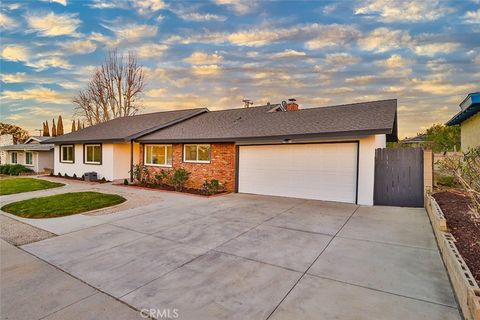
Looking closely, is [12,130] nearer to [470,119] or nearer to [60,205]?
[60,205]

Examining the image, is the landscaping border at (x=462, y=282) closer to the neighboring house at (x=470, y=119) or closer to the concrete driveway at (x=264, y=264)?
the concrete driveway at (x=264, y=264)

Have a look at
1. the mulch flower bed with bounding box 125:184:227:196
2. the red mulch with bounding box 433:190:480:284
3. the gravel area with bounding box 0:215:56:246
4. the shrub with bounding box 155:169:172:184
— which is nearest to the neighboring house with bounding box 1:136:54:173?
the mulch flower bed with bounding box 125:184:227:196

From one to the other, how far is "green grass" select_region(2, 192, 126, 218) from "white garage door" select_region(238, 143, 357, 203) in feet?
17.9

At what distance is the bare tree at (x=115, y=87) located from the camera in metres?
29.2

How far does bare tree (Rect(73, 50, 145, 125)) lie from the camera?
95.7ft

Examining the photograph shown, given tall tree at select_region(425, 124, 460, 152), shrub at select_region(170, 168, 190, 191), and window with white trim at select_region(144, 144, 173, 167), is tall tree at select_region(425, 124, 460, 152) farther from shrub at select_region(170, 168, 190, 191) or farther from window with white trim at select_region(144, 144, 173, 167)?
window with white trim at select_region(144, 144, 173, 167)

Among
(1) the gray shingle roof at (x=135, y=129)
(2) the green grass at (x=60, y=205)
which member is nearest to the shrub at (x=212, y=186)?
(2) the green grass at (x=60, y=205)

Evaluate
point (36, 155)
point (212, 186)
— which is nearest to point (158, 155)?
→ point (212, 186)

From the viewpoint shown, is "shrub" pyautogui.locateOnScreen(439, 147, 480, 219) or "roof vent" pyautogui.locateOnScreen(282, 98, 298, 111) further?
"roof vent" pyautogui.locateOnScreen(282, 98, 298, 111)

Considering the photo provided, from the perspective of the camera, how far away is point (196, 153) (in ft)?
42.7

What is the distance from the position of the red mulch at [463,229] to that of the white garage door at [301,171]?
2.78 metres

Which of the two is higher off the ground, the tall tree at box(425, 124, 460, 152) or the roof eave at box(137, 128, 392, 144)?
the tall tree at box(425, 124, 460, 152)

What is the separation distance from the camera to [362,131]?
27.5ft

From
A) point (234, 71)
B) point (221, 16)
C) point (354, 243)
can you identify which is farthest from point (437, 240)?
point (234, 71)
